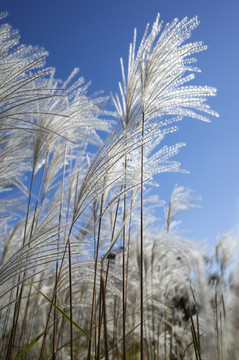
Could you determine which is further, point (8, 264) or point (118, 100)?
point (118, 100)

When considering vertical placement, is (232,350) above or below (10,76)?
below

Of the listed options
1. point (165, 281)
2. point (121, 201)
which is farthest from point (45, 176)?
point (165, 281)

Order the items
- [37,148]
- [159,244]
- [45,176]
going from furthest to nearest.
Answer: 1. [159,244]
2. [45,176]
3. [37,148]

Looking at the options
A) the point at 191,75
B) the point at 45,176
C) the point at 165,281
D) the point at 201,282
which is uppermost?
the point at 191,75

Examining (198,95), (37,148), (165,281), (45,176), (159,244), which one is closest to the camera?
(198,95)

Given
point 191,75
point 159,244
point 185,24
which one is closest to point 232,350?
point 191,75

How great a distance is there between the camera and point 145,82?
1.67 metres

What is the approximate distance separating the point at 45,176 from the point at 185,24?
136 cm

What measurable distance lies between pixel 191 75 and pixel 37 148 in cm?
104

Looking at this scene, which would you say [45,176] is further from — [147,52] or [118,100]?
[147,52]

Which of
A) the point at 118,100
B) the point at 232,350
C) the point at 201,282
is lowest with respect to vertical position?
the point at 232,350

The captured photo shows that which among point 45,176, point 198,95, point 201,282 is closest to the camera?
point 201,282

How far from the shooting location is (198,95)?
5.14ft

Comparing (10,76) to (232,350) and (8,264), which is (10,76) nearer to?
(8,264)
